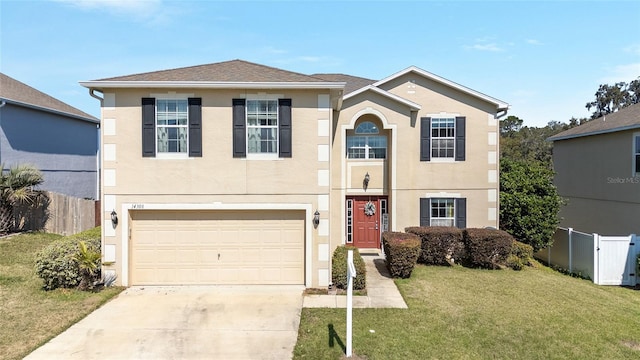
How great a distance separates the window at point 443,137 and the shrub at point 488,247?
312 centimetres

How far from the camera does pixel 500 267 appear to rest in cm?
1152

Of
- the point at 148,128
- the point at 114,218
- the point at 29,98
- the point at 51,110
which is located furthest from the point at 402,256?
the point at 29,98

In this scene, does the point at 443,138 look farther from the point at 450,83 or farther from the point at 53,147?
the point at 53,147

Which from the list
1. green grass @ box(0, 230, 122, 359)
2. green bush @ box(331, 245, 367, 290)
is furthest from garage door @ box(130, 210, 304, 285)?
Result: green grass @ box(0, 230, 122, 359)

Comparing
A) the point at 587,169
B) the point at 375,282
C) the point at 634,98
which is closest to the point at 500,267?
the point at 375,282

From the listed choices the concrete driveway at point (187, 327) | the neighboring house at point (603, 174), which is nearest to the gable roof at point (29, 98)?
the concrete driveway at point (187, 327)

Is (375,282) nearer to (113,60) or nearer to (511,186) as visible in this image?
(511,186)

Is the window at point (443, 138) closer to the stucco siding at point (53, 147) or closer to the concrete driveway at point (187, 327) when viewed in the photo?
the concrete driveway at point (187, 327)

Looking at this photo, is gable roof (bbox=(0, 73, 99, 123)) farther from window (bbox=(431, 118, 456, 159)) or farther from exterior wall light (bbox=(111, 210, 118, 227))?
window (bbox=(431, 118, 456, 159))

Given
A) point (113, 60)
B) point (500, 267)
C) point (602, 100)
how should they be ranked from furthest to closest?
point (602, 100) → point (113, 60) → point (500, 267)

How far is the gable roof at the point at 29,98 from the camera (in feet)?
50.3

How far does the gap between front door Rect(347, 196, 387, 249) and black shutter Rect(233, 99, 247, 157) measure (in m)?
5.21

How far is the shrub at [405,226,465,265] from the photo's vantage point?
11.5 meters

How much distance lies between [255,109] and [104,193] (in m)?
4.54
